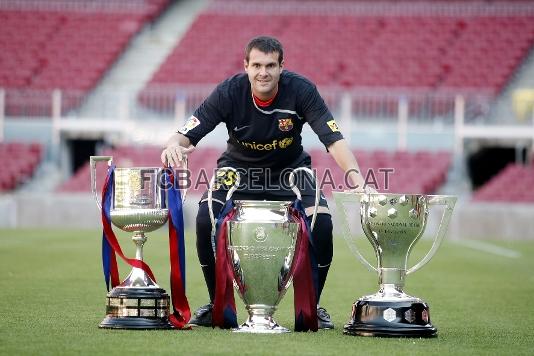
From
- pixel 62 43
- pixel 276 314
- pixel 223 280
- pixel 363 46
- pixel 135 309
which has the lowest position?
pixel 276 314

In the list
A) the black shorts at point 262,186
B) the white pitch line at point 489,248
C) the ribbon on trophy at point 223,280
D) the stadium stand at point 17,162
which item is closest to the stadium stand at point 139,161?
the stadium stand at point 17,162

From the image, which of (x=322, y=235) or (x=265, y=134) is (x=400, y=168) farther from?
(x=265, y=134)

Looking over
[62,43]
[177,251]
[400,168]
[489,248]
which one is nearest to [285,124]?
[177,251]

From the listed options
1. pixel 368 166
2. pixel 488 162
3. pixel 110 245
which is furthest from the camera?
pixel 488 162

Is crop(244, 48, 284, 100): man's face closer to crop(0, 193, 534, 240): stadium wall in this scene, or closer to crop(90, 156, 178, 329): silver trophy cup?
crop(90, 156, 178, 329): silver trophy cup

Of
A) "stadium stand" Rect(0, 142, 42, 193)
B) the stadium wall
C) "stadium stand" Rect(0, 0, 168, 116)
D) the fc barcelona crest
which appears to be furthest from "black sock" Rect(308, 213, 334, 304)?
"stadium stand" Rect(0, 0, 168, 116)

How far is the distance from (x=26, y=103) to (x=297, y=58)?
18.6 feet

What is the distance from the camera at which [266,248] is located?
6105 mm

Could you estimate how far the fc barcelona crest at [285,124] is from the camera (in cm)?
648

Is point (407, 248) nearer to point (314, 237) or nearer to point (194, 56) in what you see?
point (314, 237)

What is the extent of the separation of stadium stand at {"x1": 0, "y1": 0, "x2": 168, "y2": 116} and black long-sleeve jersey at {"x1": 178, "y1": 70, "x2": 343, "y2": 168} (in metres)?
17.5

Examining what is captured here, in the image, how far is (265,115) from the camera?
646 centimetres

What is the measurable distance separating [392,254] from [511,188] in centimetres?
1477

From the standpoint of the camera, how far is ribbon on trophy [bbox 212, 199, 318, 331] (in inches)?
243
